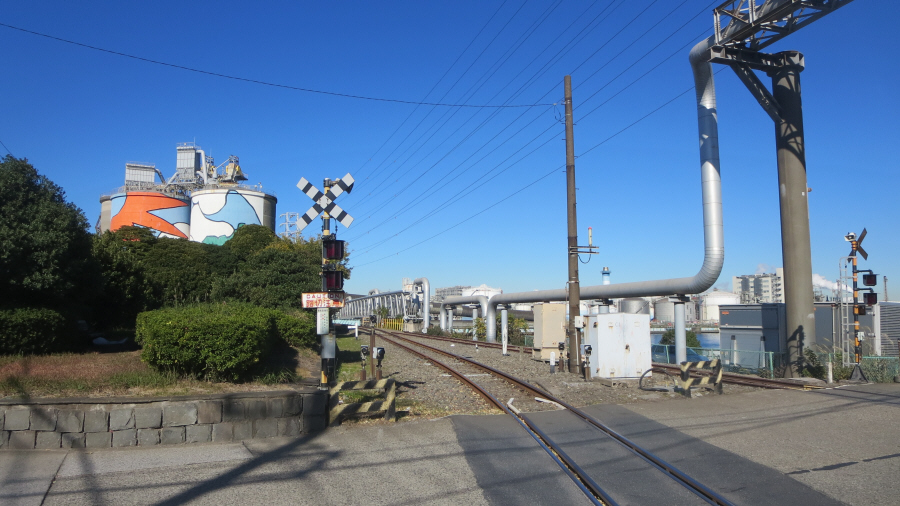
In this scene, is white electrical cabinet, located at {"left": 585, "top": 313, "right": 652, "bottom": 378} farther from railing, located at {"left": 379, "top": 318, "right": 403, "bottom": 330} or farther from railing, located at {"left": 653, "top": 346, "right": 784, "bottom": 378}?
railing, located at {"left": 379, "top": 318, "right": 403, "bottom": 330}

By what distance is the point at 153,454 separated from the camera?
7750mm

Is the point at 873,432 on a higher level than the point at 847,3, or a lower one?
lower

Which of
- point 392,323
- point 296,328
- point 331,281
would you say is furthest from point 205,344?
point 392,323

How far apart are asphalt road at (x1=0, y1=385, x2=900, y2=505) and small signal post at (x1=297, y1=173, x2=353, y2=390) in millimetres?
1395

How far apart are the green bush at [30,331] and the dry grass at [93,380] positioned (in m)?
0.49

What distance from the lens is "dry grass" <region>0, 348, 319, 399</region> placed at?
883cm

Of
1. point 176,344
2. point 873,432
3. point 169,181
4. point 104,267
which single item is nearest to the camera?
point 873,432

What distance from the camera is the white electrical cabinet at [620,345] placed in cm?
1599

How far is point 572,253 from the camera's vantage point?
1769 centimetres

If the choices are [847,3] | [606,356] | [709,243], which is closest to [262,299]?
[606,356]

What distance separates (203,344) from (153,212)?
2898 inches

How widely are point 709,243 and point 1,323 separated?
18452 millimetres

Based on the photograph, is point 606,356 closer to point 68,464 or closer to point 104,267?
point 68,464

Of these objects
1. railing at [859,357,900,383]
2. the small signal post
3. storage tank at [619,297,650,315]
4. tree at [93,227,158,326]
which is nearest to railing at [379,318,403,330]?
storage tank at [619,297,650,315]
